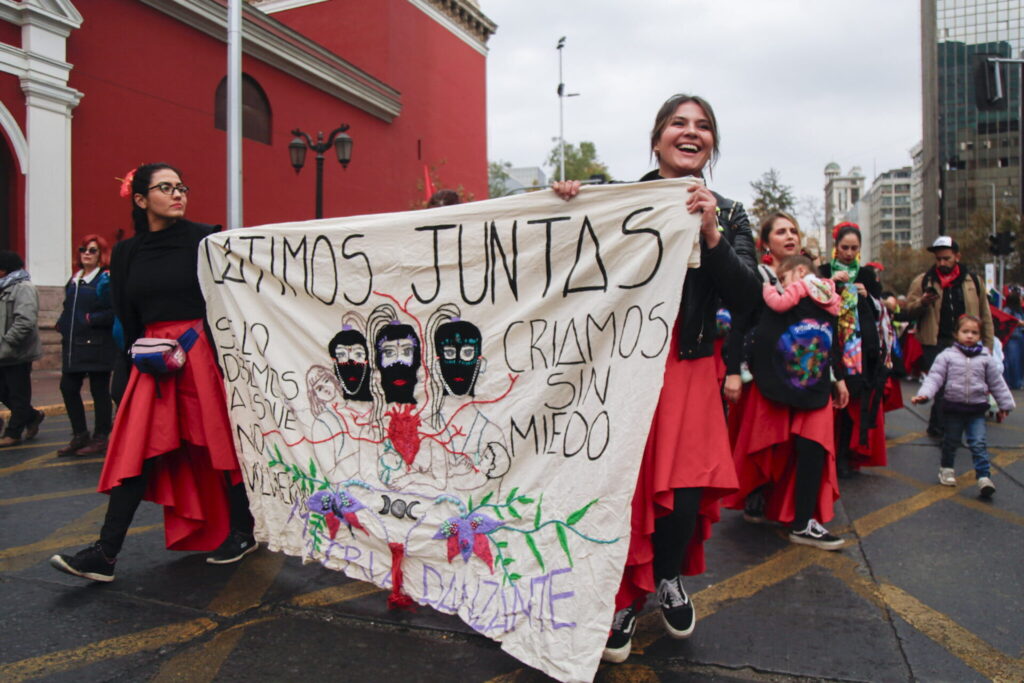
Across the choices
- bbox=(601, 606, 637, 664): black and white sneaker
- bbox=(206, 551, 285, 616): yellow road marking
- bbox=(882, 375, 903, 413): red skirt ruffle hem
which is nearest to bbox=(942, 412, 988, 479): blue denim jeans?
bbox=(882, 375, 903, 413): red skirt ruffle hem

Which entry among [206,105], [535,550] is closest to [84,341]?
[535,550]

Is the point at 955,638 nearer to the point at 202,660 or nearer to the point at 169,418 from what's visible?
the point at 202,660

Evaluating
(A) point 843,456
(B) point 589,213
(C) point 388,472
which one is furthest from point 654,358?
(A) point 843,456

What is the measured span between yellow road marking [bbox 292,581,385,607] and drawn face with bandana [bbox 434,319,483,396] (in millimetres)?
1072

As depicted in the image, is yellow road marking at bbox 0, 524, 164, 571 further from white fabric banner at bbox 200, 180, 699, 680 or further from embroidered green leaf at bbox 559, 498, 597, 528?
embroidered green leaf at bbox 559, 498, 597, 528

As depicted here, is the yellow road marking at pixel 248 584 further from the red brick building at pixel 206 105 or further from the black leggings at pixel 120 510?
the red brick building at pixel 206 105

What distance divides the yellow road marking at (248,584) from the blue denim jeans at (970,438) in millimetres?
4360

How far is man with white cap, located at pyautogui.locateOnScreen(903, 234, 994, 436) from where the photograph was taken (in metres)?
6.93

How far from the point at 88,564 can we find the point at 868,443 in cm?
487

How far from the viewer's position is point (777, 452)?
4184 millimetres

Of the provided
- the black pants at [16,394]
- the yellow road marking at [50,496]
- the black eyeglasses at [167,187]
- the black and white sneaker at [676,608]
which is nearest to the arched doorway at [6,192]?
the black pants at [16,394]

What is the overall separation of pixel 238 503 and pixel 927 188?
107 metres

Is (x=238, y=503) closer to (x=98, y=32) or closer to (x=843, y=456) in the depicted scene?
(x=843, y=456)

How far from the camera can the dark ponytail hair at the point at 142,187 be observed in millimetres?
3604
